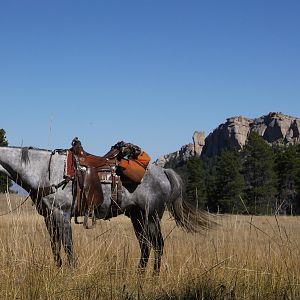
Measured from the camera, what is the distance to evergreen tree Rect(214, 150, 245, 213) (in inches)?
2188

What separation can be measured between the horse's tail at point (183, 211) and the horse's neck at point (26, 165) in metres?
1.90

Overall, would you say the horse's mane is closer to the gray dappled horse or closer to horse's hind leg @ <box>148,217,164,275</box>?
the gray dappled horse

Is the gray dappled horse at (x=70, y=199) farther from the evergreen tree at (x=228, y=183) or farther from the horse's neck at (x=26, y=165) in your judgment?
the evergreen tree at (x=228, y=183)

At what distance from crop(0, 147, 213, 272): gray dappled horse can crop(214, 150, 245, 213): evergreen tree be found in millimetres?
47918

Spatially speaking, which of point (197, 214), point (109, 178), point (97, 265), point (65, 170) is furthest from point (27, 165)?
point (197, 214)

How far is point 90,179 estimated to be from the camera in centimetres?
677

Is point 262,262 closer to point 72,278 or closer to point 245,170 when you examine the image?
point 72,278

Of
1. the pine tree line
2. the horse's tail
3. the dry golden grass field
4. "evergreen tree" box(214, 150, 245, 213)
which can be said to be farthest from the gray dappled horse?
"evergreen tree" box(214, 150, 245, 213)

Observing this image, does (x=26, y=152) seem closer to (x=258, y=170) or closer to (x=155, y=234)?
(x=155, y=234)

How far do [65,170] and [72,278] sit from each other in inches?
86.4

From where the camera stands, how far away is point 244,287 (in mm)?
4582

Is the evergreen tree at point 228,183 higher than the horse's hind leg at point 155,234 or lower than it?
higher

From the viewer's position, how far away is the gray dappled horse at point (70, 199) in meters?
6.26

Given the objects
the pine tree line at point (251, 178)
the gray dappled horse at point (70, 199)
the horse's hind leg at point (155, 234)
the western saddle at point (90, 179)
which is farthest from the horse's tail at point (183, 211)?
the pine tree line at point (251, 178)
